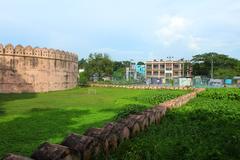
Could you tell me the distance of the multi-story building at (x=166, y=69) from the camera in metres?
67.8

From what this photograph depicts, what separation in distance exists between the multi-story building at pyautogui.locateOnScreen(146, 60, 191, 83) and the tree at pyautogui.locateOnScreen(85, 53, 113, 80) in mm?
24213

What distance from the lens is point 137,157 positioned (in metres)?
4.57

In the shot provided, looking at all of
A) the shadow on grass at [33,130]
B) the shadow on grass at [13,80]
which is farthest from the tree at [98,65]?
the shadow on grass at [33,130]

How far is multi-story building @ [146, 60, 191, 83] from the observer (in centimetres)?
6775

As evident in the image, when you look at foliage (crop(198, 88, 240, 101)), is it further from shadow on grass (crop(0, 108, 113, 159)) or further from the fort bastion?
the fort bastion

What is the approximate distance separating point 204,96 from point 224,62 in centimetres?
4507

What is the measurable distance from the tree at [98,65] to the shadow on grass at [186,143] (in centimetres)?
3817

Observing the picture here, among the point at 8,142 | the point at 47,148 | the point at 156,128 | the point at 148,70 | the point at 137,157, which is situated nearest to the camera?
the point at 47,148

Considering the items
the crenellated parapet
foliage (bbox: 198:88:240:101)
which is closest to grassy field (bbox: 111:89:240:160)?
foliage (bbox: 198:88:240:101)

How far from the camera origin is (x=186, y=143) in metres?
5.58

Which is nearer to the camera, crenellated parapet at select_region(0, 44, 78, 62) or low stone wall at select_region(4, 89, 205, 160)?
low stone wall at select_region(4, 89, 205, 160)

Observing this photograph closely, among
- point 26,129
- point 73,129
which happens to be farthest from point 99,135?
point 26,129

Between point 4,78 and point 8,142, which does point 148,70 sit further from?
point 8,142

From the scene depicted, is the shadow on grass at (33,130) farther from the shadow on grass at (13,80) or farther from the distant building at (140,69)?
the distant building at (140,69)
